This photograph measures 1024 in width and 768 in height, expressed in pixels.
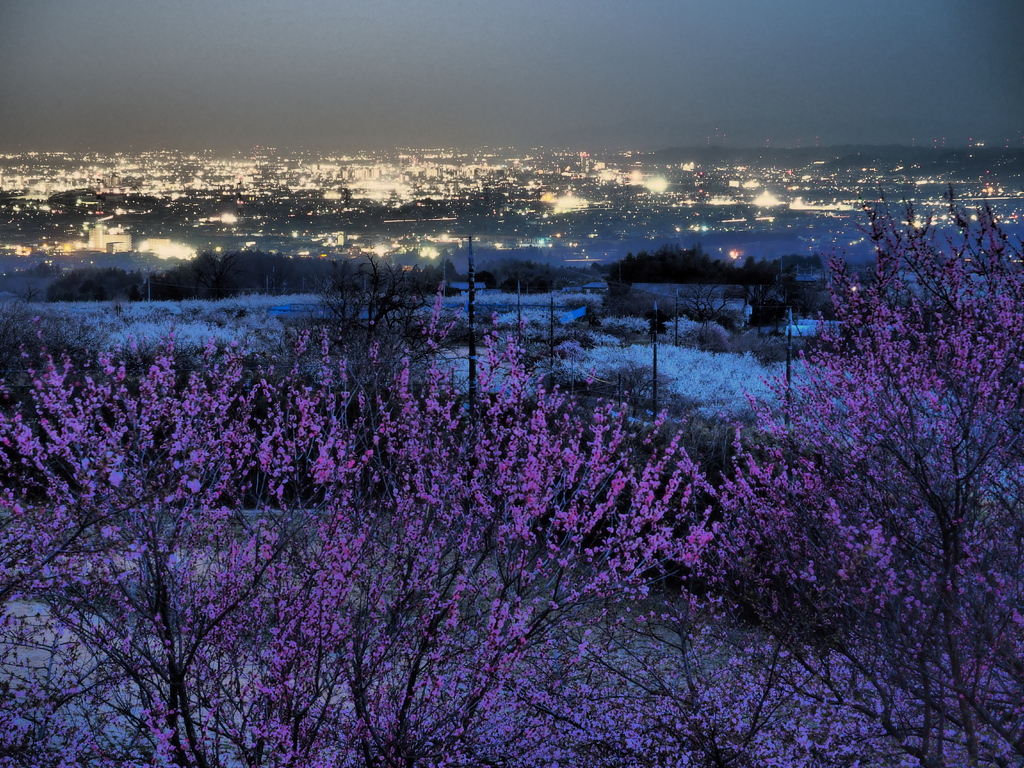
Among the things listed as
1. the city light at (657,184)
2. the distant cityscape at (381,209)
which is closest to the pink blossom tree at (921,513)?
the distant cityscape at (381,209)

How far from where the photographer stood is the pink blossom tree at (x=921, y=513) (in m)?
5.54

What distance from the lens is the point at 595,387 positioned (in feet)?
70.7

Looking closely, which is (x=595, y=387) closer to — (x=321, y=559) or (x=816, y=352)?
(x=816, y=352)

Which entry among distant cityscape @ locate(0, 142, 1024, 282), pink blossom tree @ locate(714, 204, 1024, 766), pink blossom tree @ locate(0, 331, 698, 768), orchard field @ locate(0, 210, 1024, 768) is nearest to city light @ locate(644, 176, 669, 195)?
distant cityscape @ locate(0, 142, 1024, 282)

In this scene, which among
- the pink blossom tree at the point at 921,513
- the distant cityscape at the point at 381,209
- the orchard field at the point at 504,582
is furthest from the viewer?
the distant cityscape at the point at 381,209

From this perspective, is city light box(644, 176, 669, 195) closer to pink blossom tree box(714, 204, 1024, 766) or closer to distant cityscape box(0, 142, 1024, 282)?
distant cityscape box(0, 142, 1024, 282)

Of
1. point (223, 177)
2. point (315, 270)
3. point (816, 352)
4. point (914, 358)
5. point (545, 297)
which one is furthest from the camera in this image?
point (223, 177)

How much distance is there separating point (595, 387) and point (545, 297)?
68.5 feet

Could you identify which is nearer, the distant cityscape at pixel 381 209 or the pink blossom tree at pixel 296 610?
the pink blossom tree at pixel 296 610

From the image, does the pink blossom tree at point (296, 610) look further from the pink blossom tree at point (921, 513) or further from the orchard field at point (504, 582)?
the pink blossom tree at point (921, 513)

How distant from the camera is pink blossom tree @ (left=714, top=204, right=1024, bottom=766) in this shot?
218 inches

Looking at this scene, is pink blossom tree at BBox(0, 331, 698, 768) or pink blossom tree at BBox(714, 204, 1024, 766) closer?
pink blossom tree at BBox(0, 331, 698, 768)

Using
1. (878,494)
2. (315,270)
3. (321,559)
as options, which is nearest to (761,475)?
(878,494)

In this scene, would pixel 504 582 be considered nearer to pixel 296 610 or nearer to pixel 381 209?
pixel 296 610
